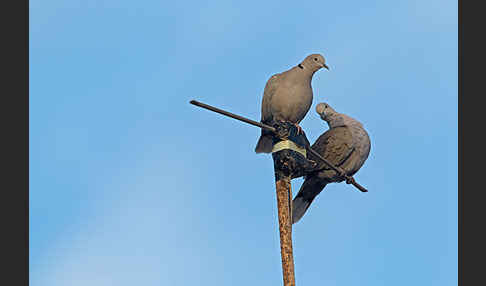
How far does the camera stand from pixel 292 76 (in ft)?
41.0

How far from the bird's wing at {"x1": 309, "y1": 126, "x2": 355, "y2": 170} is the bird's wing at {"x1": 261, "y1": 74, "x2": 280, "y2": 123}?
1352 millimetres

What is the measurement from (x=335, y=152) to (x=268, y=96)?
1.64m

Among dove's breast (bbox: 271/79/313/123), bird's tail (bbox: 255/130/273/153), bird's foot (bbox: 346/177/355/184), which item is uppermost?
dove's breast (bbox: 271/79/313/123)

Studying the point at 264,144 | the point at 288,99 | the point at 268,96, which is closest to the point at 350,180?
the point at 264,144

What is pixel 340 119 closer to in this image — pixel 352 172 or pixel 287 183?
pixel 352 172

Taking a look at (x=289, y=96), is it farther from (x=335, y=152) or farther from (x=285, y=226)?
(x=285, y=226)

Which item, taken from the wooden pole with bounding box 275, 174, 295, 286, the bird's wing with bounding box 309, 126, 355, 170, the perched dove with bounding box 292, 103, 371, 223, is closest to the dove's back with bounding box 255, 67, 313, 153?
the perched dove with bounding box 292, 103, 371, 223

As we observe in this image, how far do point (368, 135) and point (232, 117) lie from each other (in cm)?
427

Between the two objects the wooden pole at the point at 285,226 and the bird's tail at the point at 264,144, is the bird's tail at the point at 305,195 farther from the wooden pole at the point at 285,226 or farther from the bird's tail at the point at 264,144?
the wooden pole at the point at 285,226

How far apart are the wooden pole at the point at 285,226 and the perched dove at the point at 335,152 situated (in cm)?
173

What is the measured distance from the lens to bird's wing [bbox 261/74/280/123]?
41.6ft

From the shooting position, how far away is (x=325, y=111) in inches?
567

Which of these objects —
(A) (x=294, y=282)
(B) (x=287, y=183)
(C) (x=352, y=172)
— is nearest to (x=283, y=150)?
(B) (x=287, y=183)

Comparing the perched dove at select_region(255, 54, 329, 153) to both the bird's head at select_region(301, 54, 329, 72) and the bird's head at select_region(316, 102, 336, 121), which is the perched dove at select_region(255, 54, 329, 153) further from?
the bird's head at select_region(316, 102, 336, 121)
